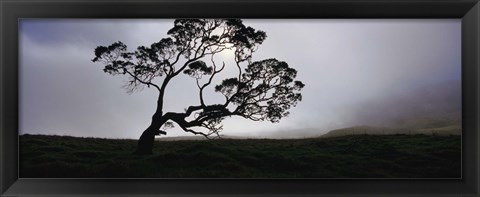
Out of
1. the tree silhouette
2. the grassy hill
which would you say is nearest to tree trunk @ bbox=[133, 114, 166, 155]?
the tree silhouette

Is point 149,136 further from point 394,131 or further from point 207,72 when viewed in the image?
point 394,131

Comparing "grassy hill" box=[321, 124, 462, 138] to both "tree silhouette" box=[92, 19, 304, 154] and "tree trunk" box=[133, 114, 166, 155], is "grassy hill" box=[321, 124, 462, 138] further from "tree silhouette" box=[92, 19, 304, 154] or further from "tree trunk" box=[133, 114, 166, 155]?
"tree trunk" box=[133, 114, 166, 155]

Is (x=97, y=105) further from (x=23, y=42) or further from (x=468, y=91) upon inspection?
(x=468, y=91)

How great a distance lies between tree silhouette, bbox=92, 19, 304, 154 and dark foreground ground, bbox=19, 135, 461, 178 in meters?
0.12

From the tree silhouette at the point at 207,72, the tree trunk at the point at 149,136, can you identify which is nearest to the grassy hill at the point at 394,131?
the tree silhouette at the point at 207,72

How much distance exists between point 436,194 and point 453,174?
0.59 ft

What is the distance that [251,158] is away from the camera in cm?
235
